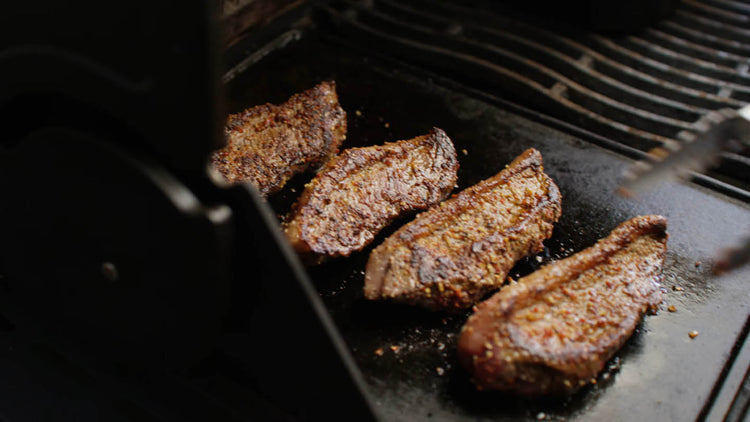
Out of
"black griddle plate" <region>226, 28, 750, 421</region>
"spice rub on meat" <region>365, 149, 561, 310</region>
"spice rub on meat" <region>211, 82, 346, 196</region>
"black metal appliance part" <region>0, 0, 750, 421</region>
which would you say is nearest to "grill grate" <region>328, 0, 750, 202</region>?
"black metal appliance part" <region>0, 0, 750, 421</region>

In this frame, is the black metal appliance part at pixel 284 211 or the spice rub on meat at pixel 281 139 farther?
the spice rub on meat at pixel 281 139

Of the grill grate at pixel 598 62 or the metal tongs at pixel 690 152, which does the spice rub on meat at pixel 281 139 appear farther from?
the metal tongs at pixel 690 152

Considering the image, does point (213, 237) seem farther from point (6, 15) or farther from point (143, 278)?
point (6, 15)

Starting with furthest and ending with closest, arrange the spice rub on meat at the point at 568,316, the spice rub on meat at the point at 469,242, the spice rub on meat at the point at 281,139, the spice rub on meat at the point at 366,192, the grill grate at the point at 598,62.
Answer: the grill grate at the point at 598,62 < the spice rub on meat at the point at 281,139 < the spice rub on meat at the point at 366,192 < the spice rub on meat at the point at 469,242 < the spice rub on meat at the point at 568,316

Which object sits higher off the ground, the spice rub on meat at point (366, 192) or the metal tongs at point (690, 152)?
the metal tongs at point (690, 152)

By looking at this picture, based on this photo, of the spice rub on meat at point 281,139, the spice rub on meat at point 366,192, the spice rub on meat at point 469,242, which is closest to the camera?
the spice rub on meat at point 469,242

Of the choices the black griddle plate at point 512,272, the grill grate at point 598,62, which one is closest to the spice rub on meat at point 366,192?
the black griddle plate at point 512,272
